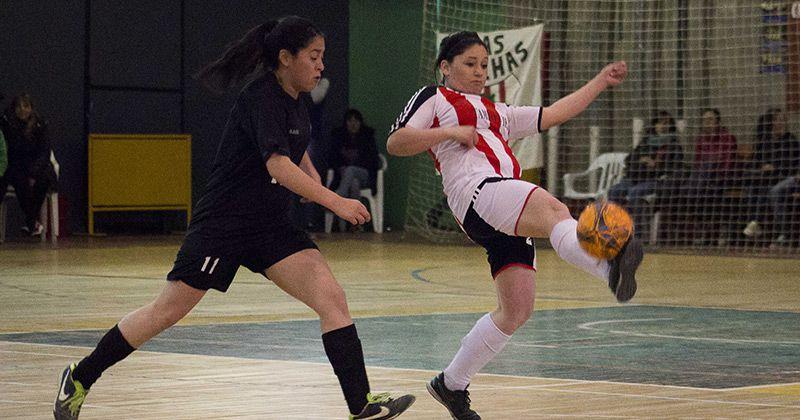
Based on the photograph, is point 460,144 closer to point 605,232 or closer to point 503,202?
point 503,202

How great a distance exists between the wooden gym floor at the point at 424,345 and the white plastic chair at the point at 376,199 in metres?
6.45

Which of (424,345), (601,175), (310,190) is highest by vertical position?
(310,190)

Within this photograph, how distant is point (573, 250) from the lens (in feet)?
17.0

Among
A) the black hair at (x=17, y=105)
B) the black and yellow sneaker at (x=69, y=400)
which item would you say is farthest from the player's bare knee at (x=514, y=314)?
the black hair at (x=17, y=105)

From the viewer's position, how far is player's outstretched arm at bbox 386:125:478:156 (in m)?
5.68

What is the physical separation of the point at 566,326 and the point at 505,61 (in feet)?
30.0

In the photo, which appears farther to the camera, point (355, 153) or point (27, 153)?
point (355, 153)

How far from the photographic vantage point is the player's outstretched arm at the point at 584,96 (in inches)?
234

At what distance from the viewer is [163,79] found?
2203cm

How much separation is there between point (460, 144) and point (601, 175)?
13012 mm

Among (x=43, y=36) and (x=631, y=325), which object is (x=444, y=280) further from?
(x=43, y=36)

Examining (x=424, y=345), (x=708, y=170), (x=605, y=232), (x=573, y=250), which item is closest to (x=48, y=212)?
(x=708, y=170)

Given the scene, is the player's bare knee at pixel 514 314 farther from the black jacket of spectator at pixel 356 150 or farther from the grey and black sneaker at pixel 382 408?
the black jacket of spectator at pixel 356 150

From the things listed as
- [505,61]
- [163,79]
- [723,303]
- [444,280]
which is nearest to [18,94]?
[163,79]
